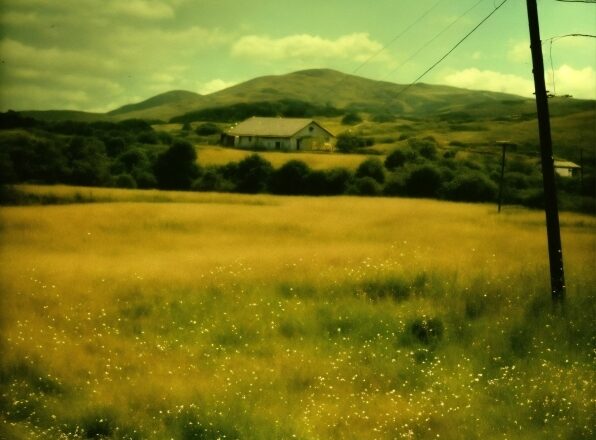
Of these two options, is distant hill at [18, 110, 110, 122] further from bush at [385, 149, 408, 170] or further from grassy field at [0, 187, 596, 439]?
bush at [385, 149, 408, 170]

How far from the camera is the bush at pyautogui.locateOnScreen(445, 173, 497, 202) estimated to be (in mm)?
35344

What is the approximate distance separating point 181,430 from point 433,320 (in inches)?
239

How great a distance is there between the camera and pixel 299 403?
8164 mm

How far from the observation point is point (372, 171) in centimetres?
3741

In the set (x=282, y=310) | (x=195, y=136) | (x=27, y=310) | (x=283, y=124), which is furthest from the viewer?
(x=283, y=124)

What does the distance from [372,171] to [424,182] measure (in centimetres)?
386

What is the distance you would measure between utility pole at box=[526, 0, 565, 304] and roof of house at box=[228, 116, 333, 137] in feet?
151

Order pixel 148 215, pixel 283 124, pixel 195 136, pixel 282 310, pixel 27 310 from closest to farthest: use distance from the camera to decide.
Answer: pixel 27 310 → pixel 282 310 → pixel 148 215 → pixel 195 136 → pixel 283 124

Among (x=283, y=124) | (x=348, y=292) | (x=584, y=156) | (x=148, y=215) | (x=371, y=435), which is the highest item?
(x=283, y=124)

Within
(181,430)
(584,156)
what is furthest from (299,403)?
(584,156)

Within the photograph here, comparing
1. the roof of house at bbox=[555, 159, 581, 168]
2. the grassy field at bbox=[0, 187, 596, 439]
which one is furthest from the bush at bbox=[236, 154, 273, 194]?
the roof of house at bbox=[555, 159, 581, 168]

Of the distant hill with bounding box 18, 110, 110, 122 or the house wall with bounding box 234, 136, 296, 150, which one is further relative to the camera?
the house wall with bounding box 234, 136, 296, 150

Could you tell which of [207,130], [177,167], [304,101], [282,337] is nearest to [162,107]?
[304,101]

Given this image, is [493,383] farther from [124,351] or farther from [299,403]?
[124,351]
